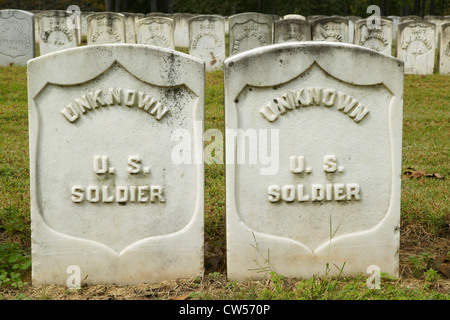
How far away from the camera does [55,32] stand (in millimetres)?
12734

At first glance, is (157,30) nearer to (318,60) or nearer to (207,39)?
(207,39)

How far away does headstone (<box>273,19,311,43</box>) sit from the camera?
37.7ft

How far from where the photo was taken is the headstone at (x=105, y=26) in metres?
13.1

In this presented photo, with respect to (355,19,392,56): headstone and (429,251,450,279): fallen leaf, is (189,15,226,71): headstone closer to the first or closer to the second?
(355,19,392,56): headstone

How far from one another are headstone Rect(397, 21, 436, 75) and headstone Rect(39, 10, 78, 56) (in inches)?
269

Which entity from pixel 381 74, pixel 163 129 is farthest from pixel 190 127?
pixel 381 74

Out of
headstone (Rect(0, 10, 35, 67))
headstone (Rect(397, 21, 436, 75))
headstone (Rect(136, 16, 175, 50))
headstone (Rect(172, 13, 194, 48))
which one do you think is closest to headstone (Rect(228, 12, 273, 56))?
headstone (Rect(136, 16, 175, 50))

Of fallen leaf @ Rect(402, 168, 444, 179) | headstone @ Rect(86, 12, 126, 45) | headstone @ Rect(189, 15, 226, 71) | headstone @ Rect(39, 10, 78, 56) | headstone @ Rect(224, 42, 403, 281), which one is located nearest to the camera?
headstone @ Rect(224, 42, 403, 281)

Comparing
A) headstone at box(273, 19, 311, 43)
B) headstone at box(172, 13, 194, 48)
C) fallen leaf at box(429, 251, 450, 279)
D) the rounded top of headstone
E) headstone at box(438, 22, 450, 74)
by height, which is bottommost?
fallen leaf at box(429, 251, 450, 279)

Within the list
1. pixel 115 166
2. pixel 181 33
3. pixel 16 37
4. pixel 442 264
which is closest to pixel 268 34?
pixel 16 37

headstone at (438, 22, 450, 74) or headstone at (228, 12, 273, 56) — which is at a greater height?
headstone at (228, 12, 273, 56)

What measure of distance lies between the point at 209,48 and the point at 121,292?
9115 millimetres

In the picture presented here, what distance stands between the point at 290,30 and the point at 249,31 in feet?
2.72
